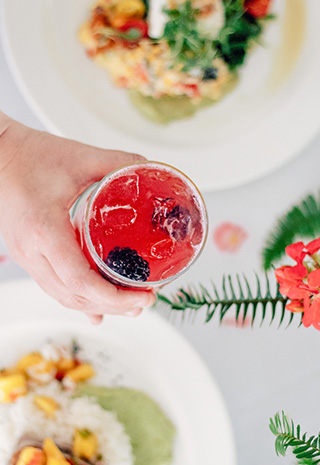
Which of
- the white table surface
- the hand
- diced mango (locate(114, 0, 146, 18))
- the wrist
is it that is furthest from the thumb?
diced mango (locate(114, 0, 146, 18))

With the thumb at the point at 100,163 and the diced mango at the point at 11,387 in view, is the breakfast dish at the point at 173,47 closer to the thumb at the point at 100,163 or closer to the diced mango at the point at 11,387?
the thumb at the point at 100,163

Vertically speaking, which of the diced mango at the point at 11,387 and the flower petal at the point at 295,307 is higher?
the flower petal at the point at 295,307

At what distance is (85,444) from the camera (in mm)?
955

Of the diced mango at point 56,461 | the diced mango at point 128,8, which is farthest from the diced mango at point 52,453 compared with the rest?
the diced mango at point 128,8

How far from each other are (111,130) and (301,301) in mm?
554

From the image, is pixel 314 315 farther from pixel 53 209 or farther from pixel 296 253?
pixel 53 209

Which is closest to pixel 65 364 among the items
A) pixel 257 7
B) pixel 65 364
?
pixel 65 364

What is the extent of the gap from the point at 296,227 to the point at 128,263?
0.39 m

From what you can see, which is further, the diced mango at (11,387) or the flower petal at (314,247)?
the diced mango at (11,387)

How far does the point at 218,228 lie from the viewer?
103cm

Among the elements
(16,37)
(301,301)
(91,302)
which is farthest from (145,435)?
(16,37)

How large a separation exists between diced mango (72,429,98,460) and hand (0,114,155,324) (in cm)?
34

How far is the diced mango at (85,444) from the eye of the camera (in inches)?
37.5

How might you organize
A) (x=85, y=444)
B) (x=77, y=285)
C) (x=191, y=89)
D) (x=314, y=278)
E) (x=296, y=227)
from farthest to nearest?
(x=191, y=89) → (x=85, y=444) → (x=296, y=227) → (x=77, y=285) → (x=314, y=278)
